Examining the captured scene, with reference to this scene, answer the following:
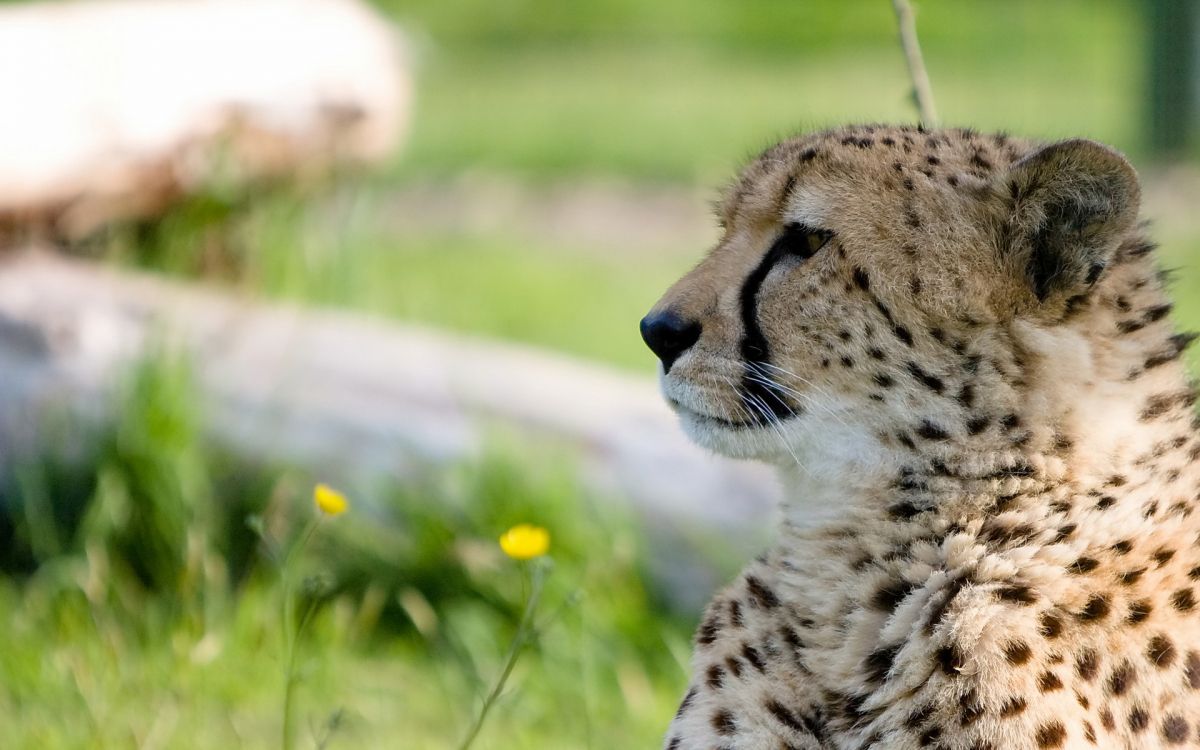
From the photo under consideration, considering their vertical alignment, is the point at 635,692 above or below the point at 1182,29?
below

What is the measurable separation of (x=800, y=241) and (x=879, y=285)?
0.12 m

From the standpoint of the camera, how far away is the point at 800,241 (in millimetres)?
1771

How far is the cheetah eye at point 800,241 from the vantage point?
175 cm

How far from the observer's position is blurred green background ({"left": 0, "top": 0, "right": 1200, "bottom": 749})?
8.45ft

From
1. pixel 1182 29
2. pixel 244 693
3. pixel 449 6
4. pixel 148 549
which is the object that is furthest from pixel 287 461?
pixel 449 6

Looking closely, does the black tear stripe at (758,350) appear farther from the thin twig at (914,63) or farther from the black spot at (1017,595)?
the thin twig at (914,63)

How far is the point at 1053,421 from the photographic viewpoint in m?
1.64

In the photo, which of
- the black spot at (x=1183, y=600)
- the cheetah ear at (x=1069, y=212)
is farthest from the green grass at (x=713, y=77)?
the black spot at (x=1183, y=600)

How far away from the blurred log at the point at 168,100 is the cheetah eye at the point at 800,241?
2376 mm

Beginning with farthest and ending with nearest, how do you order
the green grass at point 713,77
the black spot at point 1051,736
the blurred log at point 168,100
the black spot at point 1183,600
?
the green grass at point 713,77, the blurred log at point 168,100, the black spot at point 1183,600, the black spot at point 1051,736

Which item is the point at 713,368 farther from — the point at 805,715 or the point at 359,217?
the point at 359,217

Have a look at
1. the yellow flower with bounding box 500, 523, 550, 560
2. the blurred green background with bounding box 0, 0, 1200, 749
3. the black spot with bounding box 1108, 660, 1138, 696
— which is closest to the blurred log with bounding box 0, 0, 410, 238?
the blurred green background with bounding box 0, 0, 1200, 749

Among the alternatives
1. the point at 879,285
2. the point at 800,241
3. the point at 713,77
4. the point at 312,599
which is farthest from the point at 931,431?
the point at 713,77

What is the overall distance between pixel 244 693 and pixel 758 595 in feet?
3.77
